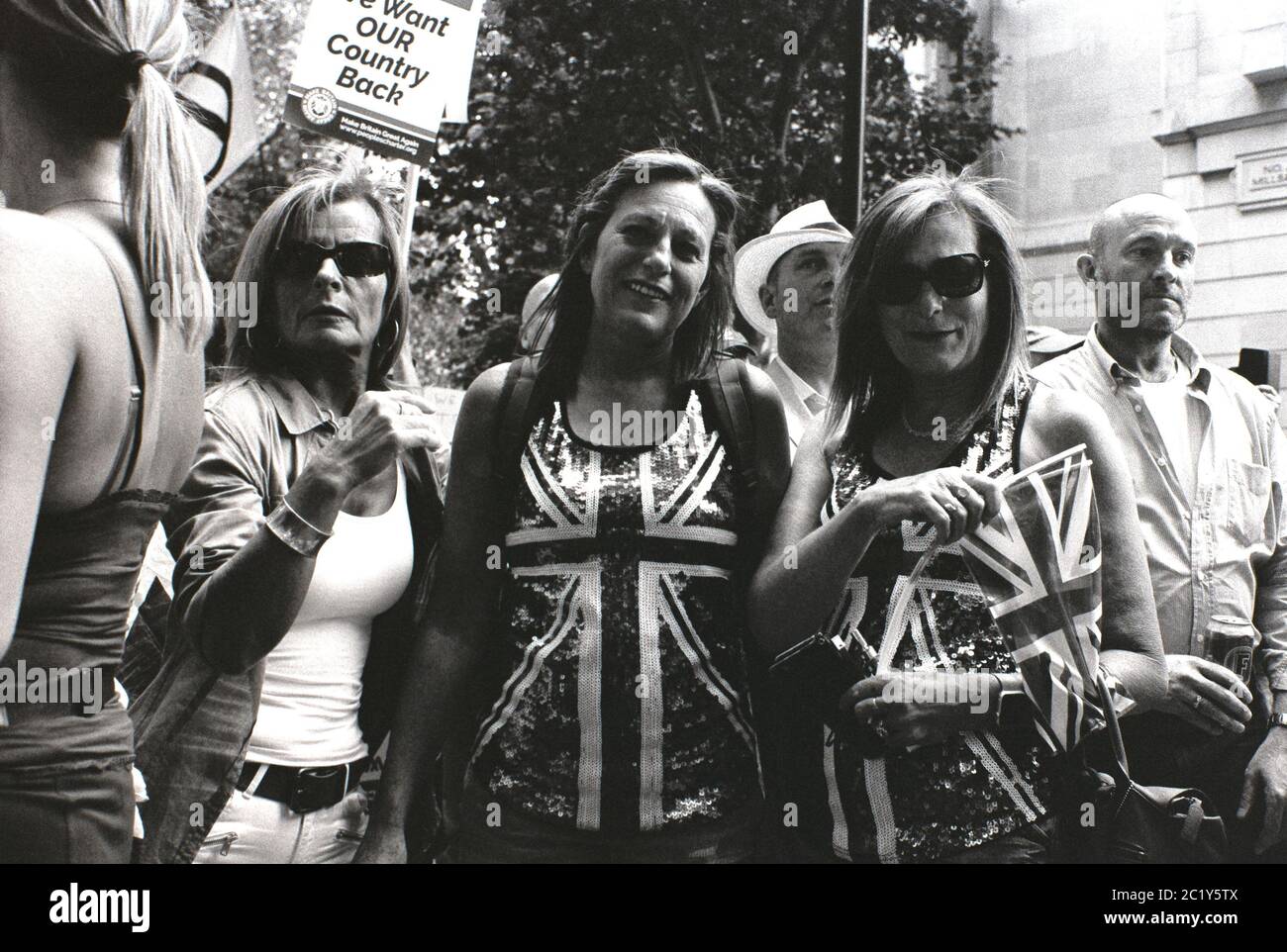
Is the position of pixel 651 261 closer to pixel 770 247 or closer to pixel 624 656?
pixel 624 656

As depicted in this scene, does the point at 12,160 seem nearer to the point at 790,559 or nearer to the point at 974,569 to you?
the point at 790,559

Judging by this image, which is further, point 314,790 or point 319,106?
point 319,106

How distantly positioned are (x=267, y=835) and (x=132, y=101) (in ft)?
3.99

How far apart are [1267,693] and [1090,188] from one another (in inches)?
148

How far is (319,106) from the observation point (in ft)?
9.98

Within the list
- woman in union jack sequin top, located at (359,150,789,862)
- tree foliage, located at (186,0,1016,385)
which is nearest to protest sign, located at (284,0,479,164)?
woman in union jack sequin top, located at (359,150,789,862)

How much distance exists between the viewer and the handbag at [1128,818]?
200cm

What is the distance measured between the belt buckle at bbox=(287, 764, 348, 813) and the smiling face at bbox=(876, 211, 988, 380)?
1.25 m

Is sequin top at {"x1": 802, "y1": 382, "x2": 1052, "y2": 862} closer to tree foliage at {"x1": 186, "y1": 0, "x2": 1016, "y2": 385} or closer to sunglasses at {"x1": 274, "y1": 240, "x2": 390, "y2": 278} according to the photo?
sunglasses at {"x1": 274, "y1": 240, "x2": 390, "y2": 278}

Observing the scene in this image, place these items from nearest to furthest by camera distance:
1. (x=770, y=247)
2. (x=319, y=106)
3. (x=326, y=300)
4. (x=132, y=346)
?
(x=132, y=346) < (x=326, y=300) < (x=319, y=106) < (x=770, y=247)

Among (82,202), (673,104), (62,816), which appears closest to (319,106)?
(82,202)

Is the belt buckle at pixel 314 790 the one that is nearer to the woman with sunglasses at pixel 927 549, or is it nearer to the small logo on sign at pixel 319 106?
the woman with sunglasses at pixel 927 549

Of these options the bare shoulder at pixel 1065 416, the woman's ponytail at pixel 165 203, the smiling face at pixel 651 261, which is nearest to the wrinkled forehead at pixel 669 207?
the smiling face at pixel 651 261

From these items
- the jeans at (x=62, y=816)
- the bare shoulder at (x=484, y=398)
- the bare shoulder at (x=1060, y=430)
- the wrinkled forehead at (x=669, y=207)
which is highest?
the wrinkled forehead at (x=669, y=207)
